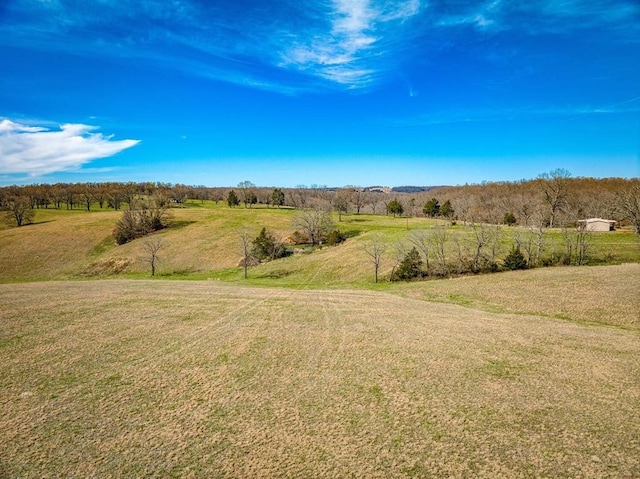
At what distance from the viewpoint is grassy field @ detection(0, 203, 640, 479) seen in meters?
12.0

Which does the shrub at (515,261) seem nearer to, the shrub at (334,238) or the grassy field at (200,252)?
the grassy field at (200,252)

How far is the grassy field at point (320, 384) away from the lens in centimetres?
1198

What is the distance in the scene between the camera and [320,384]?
17438 millimetres

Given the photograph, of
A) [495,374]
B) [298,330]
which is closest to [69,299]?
[298,330]

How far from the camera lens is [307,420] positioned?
47.1 ft

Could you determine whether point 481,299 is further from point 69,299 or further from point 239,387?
point 69,299

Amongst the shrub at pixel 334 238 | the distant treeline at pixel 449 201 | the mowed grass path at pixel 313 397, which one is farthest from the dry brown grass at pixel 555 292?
the distant treeline at pixel 449 201

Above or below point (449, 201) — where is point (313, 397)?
below

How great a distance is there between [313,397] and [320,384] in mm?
1305

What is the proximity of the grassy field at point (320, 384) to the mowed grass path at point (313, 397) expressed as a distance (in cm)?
8

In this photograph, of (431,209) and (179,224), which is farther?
(431,209)

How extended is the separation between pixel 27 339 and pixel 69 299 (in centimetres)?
1213

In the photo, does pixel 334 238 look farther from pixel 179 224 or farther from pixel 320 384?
pixel 320 384

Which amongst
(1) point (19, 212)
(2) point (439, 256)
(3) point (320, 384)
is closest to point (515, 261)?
(2) point (439, 256)
